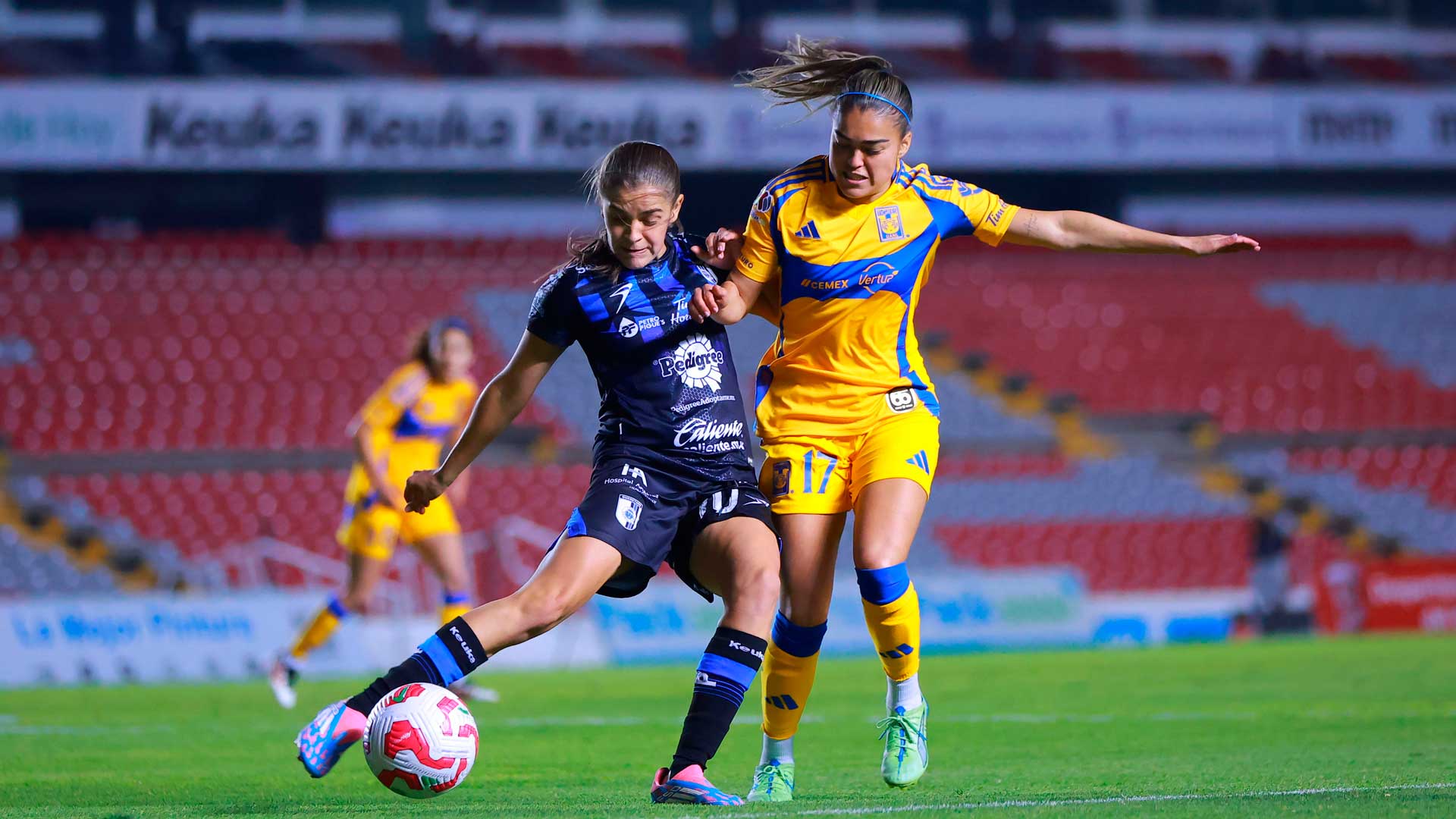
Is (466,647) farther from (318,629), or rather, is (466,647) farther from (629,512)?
(318,629)

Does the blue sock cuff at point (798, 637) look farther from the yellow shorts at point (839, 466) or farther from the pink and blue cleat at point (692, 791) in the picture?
the pink and blue cleat at point (692, 791)

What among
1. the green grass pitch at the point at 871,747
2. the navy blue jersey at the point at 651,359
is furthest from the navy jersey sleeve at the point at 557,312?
the green grass pitch at the point at 871,747

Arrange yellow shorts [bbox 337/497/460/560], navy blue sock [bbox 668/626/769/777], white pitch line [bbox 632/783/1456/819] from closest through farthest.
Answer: white pitch line [bbox 632/783/1456/819]
navy blue sock [bbox 668/626/769/777]
yellow shorts [bbox 337/497/460/560]

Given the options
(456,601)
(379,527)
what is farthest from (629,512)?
(379,527)

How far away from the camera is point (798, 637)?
5.40 meters

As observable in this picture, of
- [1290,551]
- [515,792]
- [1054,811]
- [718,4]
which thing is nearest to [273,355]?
[718,4]

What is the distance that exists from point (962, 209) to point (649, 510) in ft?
4.87

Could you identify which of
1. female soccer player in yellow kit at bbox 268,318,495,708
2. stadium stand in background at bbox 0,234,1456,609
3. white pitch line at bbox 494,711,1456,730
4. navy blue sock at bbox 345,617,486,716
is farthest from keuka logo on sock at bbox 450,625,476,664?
stadium stand in background at bbox 0,234,1456,609

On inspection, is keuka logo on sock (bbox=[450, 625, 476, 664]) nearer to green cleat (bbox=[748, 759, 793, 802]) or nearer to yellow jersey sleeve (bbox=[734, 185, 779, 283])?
green cleat (bbox=[748, 759, 793, 802])

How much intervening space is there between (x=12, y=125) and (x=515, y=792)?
18.1 m

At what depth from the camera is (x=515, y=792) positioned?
18.3 ft

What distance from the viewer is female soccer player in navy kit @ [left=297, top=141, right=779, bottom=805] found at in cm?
488

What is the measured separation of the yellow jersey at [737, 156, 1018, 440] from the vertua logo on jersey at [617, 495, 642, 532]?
66cm

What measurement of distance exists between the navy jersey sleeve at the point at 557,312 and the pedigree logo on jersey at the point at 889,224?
40.4 inches
